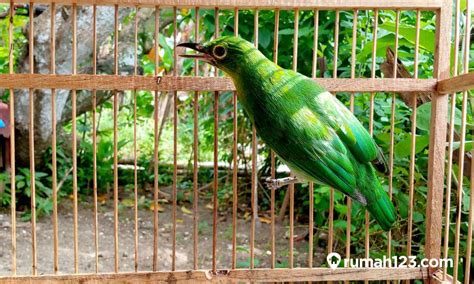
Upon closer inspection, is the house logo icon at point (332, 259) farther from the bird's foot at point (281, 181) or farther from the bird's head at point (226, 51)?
the bird's head at point (226, 51)

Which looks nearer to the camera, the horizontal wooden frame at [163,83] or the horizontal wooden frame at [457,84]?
the horizontal wooden frame at [457,84]

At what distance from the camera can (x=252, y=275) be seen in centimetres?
133

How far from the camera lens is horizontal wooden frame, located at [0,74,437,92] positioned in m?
1.25

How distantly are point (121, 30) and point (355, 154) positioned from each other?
220 cm

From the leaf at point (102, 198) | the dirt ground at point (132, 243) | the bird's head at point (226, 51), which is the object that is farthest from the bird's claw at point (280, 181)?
the leaf at point (102, 198)

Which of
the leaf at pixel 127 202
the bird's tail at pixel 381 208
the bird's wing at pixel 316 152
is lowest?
the leaf at pixel 127 202

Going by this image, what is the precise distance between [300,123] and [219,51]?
23cm

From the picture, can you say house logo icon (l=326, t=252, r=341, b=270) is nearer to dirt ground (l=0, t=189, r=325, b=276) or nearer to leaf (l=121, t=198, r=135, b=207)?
dirt ground (l=0, t=189, r=325, b=276)

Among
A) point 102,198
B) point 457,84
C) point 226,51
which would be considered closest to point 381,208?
point 457,84

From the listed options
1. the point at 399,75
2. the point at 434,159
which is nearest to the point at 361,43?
the point at 399,75

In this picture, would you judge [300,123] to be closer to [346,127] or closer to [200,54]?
[346,127]

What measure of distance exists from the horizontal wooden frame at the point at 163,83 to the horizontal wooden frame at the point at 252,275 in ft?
1.44

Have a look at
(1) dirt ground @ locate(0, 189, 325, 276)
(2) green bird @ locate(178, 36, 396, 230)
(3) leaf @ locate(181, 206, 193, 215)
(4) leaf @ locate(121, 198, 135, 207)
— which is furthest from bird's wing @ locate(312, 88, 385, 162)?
(4) leaf @ locate(121, 198, 135, 207)

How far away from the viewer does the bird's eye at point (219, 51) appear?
1156 millimetres
